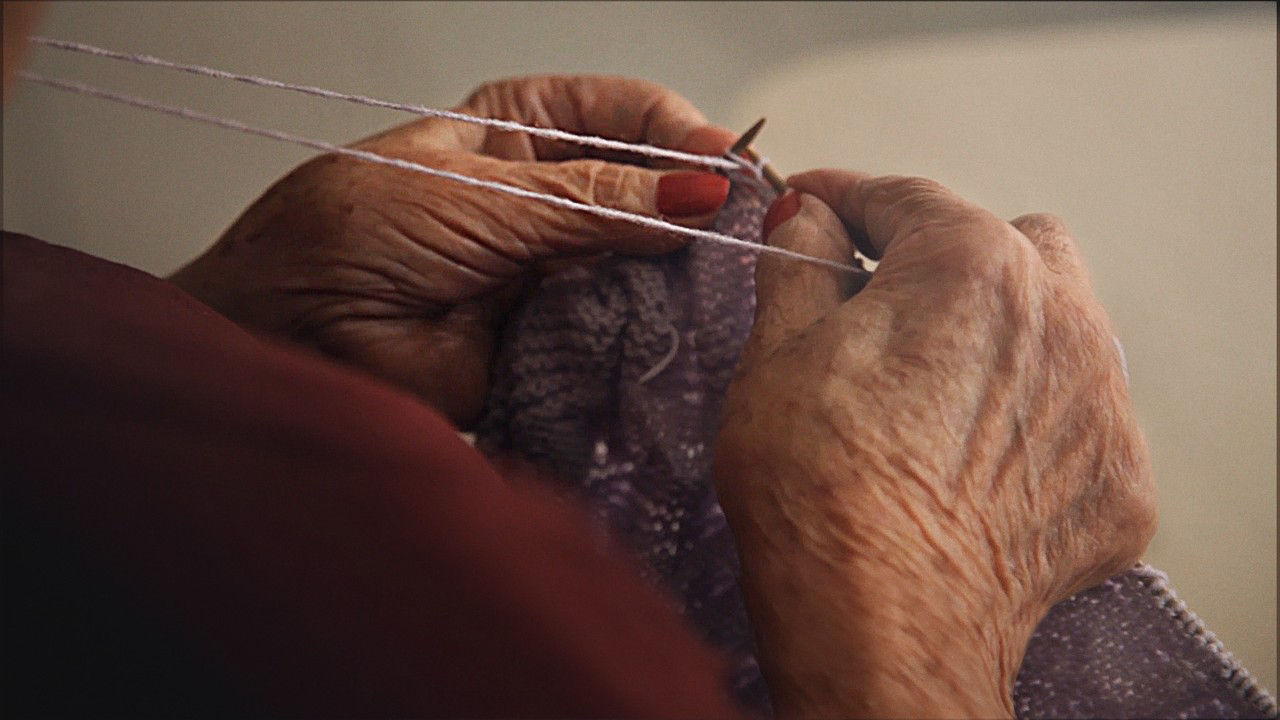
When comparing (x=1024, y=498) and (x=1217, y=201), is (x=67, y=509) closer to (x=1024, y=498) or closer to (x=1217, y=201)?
(x=1024, y=498)

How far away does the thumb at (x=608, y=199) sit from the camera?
0.46 metres

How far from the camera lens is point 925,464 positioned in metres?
0.35

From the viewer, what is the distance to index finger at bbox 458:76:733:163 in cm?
53

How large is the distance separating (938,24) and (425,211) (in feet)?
1.44

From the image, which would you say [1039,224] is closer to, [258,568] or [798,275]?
[798,275]

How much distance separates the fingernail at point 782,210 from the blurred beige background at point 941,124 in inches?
5.4

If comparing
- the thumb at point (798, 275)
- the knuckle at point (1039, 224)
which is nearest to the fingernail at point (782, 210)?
the thumb at point (798, 275)

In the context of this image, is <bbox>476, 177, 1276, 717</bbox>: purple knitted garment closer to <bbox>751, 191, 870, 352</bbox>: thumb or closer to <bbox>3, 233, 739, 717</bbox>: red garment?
<bbox>751, 191, 870, 352</bbox>: thumb

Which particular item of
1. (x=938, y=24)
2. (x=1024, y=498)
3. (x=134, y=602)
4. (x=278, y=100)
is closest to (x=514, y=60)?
(x=278, y=100)

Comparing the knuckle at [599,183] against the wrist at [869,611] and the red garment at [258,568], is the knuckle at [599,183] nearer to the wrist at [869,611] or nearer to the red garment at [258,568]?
the wrist at [869,611]

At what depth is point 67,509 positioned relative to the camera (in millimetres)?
175

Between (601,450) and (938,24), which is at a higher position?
(938,24)

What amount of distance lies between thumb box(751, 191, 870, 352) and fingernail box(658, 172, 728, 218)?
0.09 feet

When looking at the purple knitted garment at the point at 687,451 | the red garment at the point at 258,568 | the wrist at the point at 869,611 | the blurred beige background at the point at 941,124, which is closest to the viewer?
the red garment at the point at 258,568
